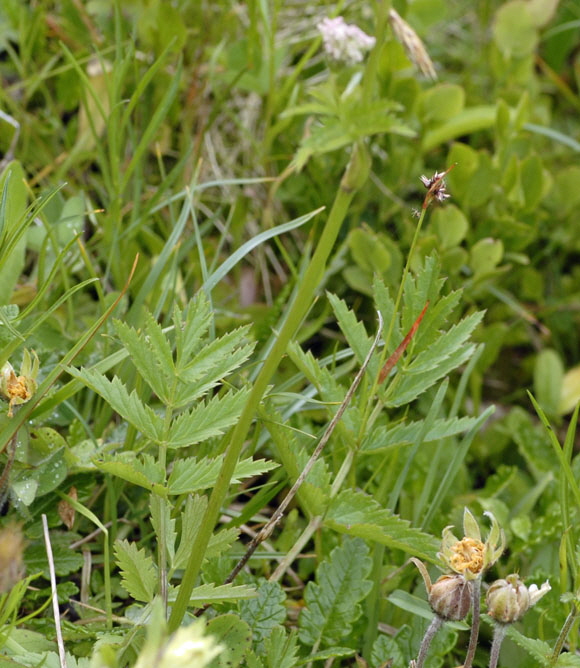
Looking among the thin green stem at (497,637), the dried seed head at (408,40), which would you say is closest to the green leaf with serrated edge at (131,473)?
the thin green stem at (497,637)

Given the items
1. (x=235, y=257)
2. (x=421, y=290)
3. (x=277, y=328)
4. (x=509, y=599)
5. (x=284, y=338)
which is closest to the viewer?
(x=284, y=338)

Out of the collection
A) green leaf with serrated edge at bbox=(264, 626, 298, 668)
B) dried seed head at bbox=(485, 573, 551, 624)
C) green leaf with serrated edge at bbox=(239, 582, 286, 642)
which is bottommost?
green leaf with serrated edge at bbox=(239, 582, 286, 642)

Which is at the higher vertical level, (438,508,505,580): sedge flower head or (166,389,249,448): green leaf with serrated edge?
(166,389,249,448): green leaf with serrated edge

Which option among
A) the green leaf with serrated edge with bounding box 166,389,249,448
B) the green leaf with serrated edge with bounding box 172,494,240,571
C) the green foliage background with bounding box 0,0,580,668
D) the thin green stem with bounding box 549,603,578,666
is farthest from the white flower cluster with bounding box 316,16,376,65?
the thin green stem with bounding box 549,603,578,666

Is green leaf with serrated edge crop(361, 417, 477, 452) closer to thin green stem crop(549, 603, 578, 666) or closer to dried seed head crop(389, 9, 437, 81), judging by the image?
thin green stem crop(549, 603, 578, 666)

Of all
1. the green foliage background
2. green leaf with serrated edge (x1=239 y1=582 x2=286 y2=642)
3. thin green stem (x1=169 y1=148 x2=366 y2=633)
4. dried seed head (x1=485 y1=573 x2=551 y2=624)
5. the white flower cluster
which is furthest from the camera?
the white flower cluster

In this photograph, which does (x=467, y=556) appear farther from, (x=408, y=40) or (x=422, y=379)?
(x=408, y=40)

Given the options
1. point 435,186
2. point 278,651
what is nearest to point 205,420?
point 278,651
